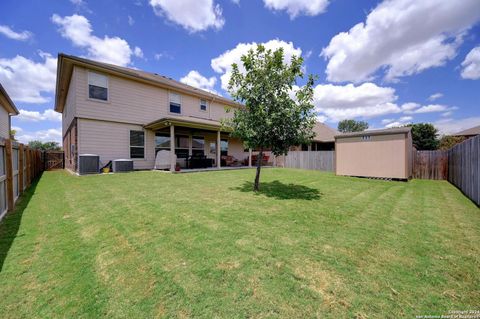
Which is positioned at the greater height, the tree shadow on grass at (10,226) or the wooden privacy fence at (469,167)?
the wooden privacy fence at (469,167)

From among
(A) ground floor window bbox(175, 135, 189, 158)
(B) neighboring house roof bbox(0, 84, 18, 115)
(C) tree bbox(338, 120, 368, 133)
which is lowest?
(A) ground floor window bbox(175, 135, 189, 158)

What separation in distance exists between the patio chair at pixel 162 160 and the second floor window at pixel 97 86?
14.4ft

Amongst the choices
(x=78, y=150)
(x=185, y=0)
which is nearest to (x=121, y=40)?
(x=185, y=0)

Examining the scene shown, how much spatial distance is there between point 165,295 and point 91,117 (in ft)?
40.6

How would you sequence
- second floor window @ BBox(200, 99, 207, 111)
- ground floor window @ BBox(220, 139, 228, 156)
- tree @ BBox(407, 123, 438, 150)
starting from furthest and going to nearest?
tree @ BBox(407, 123, 438, 150)
ground floor window @ BBox(220, 139, 228, 156)
second floor window @ BBox(200, 99, 207, 111)

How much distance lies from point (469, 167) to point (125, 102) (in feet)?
53.2

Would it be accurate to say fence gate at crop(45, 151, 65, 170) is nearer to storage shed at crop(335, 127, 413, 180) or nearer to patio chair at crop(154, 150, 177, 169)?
patio chair at crop(154, 150, 177, 169)

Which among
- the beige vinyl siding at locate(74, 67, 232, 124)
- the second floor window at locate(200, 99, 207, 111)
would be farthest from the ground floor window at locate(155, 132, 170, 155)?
the second floor window at locate(200, 99, 207, 111)

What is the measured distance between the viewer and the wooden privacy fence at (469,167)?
5512 mm

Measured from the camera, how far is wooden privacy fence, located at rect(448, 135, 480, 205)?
5512 mm

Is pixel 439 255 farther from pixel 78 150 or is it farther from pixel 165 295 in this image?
pixel 78 150

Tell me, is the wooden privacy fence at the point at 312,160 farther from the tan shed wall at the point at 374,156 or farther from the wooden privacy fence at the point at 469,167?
the wooden privacy fence at the point at 469,167

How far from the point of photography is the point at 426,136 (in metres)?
29.8

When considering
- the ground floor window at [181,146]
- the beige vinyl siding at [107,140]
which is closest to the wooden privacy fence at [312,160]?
the ground floor window at [181,146]
